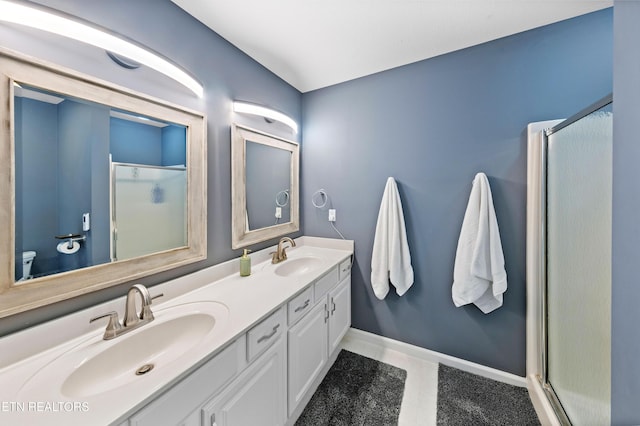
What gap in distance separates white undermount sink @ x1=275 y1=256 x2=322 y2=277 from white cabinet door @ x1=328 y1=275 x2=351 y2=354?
26 cm

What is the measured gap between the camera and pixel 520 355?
1.56m

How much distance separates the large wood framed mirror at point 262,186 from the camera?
61.5 inches

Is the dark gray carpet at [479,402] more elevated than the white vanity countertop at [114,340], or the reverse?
the white vanity countertop at [114,340]

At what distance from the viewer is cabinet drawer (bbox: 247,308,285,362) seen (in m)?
0.94

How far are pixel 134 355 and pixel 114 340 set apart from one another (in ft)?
0.34

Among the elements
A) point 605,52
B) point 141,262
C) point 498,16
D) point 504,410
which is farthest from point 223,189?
point 605,52

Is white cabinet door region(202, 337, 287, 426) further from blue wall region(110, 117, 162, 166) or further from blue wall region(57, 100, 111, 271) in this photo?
blue wall region(110, 117, 162, 166)

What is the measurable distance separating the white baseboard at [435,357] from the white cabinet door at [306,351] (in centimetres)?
59

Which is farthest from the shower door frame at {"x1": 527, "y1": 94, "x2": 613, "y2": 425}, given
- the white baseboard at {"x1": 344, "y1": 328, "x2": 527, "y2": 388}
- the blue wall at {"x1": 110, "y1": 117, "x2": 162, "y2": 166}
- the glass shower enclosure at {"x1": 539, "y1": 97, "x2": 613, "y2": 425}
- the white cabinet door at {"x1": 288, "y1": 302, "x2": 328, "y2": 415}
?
the blue wall at {"x1": 110, "y1": 117, "x2": 162, "y2": 166}

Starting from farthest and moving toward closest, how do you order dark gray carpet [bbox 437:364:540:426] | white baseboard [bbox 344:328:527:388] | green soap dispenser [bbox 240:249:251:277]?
Answer: white baseboard [bbox 344:328:527:388] → green soap dispenser [bbox 240:249:251:277] → dark gray carpet [bbox 437:364:540:426]

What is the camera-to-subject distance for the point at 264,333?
1014 millimetres

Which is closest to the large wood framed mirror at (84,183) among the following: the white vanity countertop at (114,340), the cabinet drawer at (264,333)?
Result: the white vanity countertop at (114,340)

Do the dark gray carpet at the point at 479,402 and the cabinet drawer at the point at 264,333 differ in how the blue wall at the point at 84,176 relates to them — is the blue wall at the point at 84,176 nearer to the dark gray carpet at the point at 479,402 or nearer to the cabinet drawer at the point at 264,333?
the cabinet drawer at the point at 264,333

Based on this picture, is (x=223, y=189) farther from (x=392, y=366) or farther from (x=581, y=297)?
Answer: (x=581, y=297)
